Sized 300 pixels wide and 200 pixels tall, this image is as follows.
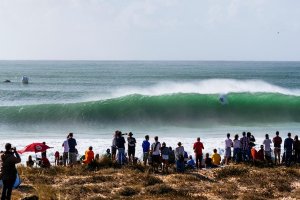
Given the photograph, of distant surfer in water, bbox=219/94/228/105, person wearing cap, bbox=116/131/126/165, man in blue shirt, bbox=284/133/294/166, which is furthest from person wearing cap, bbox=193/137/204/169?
distant surfer in water, bbox=219/94/228/105

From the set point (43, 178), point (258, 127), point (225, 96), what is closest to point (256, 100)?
point (225, 96)

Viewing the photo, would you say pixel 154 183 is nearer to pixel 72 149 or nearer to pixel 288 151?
pixel 72 149

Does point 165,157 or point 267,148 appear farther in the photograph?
point 267,148

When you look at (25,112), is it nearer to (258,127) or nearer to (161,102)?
(161,102)

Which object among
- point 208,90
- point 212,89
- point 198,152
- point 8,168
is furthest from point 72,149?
point 212,89

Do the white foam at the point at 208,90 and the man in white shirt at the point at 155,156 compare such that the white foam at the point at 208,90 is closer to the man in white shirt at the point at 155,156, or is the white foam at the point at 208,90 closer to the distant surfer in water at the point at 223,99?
→ the distant surfer in water at the point at 223,99

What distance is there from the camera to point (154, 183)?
1140 cm

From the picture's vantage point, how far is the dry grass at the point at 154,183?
34.4ft

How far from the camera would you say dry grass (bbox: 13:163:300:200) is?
10.5 m

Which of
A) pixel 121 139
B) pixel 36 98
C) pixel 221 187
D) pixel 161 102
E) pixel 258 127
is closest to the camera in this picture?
pixel 221 187

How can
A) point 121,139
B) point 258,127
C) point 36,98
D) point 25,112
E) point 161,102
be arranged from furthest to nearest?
point 36,98 < point 161,102 < point 25,112 < point 258,127 < point 121,139

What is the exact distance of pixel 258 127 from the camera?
1047 inches

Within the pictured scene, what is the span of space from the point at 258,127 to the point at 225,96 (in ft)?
28.3

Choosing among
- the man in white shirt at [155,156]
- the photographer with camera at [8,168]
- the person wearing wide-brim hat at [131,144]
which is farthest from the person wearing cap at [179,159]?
the photographer with camera at [8,168]
